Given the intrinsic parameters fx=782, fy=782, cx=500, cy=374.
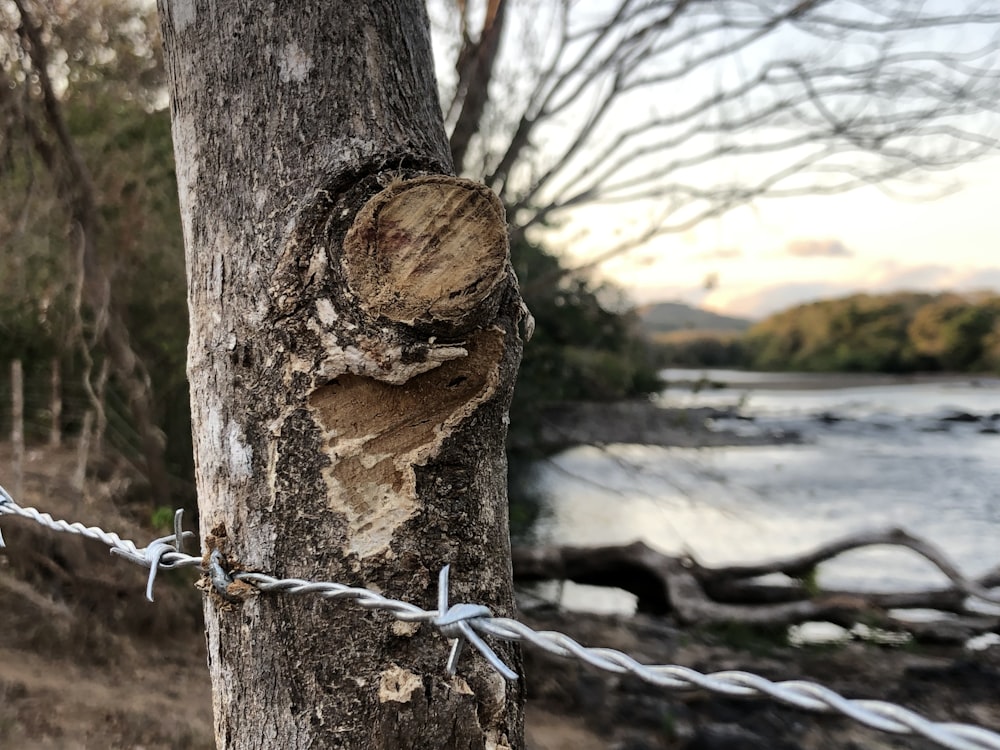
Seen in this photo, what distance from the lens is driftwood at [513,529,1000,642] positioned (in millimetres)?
5504

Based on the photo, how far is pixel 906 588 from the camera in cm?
641

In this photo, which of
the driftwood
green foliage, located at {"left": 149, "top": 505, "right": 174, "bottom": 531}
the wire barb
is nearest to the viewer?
the wire barb

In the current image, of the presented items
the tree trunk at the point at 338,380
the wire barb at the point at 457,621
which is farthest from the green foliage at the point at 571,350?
the wire barb at the point at 457,621

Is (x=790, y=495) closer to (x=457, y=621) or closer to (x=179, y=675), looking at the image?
(x=179, y=675)

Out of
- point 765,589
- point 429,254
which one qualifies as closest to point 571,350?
point 765,589

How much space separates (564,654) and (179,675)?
4.25 m

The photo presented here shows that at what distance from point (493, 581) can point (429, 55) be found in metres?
0.85

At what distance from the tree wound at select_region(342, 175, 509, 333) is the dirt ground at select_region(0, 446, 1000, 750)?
3329 mm

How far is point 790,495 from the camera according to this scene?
9023 millimetres

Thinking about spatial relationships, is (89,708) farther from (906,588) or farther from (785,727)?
(906,588)

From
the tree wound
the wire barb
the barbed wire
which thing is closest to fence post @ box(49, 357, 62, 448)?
the barbed wire

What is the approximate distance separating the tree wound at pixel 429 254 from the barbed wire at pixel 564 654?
35cm

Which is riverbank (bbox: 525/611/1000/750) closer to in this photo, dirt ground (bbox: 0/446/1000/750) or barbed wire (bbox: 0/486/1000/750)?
dirt ground (bbox: 0/446/1000/750)

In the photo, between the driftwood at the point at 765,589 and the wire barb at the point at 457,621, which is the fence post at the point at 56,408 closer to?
the driftwood at the point at 765,589
